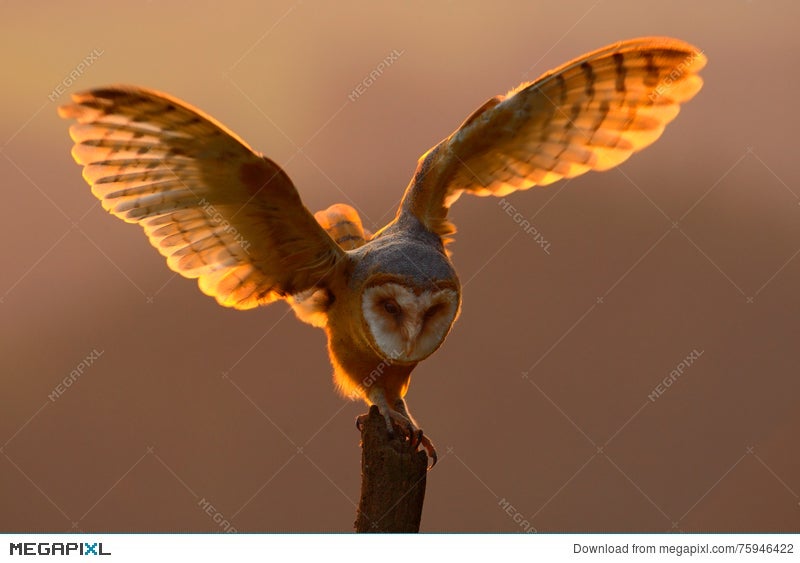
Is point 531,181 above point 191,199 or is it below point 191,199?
below

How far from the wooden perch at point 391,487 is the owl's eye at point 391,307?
353 mm

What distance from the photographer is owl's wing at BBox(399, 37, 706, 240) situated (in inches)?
117

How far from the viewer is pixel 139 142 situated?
261 centimetres

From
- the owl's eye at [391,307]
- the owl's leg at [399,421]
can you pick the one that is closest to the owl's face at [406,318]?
the owl's eye at [391,307]

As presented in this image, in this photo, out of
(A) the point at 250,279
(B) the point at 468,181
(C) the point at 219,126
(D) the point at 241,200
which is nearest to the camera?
(C) the point at 219,126

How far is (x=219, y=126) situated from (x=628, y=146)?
138 cm

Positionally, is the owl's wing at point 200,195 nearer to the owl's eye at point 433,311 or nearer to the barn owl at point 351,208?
the barn owl at point 351,208

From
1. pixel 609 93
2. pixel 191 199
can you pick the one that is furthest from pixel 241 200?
pixel 609 93

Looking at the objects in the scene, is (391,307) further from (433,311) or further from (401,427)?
(401,427)

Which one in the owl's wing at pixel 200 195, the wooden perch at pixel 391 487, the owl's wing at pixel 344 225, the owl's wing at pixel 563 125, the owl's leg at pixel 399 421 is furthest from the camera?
the owl's wing at pixel 344 225

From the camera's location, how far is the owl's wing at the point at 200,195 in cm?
254

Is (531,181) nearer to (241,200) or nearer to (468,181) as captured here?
(468,181)

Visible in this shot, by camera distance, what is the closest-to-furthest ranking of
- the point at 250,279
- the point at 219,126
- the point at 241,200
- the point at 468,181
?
the point at 219,126
the point at 241,200
the point at 250,279
the point at 468,181
